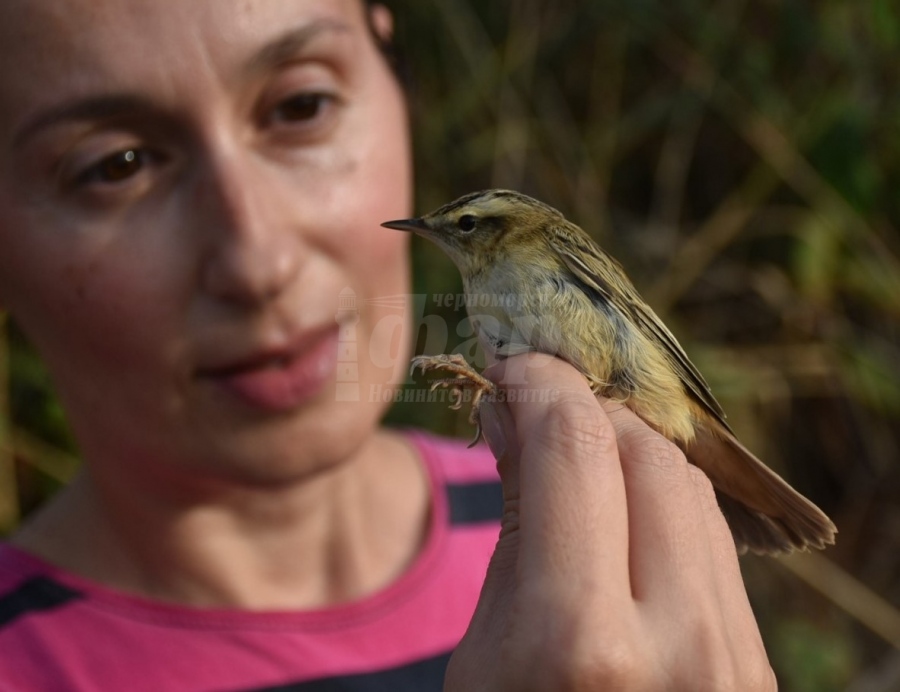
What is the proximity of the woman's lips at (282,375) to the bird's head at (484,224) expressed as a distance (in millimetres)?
270

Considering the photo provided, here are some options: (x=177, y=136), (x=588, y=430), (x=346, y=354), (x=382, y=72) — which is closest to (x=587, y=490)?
(x=588, y=430)

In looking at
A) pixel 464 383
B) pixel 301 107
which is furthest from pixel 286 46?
pixel 464 383

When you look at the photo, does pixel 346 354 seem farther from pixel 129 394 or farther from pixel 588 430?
pixel 588 430

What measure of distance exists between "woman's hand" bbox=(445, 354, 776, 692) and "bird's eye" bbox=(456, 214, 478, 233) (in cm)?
55

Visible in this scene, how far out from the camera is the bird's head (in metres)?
1.54

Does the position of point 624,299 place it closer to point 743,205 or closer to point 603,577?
point 603,577

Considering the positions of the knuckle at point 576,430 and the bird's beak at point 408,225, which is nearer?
the knuckle at point 576,430

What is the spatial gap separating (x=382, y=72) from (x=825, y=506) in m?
2.49

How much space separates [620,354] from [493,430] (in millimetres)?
306

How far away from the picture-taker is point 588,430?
1.00 metres

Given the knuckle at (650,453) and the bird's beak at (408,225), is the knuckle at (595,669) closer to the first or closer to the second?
the knuckle at (650,453)

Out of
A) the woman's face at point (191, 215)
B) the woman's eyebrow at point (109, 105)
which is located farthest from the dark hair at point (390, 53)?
the woman's eyebrow at point (109, 105)

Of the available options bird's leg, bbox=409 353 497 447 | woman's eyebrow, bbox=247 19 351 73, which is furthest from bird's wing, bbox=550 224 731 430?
woman's eyebrow, bbox=247 19 351 73

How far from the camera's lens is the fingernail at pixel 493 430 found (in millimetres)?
1165
